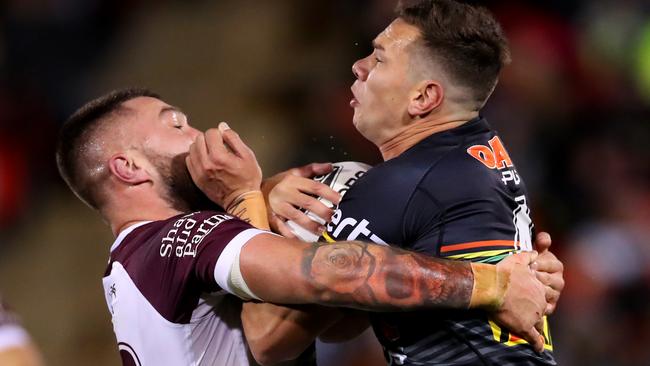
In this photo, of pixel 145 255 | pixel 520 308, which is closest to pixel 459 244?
pixel 520 308

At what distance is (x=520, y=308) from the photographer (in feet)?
10.9

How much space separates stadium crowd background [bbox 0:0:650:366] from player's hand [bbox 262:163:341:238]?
3370 millimetres

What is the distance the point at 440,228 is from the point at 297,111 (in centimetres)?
558

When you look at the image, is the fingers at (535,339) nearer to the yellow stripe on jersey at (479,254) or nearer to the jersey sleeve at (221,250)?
the yellow stripe on jersey at (479,254)

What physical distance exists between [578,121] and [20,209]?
4801 millimetres

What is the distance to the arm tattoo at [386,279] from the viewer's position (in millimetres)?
3225

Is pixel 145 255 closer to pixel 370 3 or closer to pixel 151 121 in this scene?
pixel 151 121

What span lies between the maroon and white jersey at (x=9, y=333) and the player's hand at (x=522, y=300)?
1503mm

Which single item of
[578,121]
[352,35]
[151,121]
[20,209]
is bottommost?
[20,209]

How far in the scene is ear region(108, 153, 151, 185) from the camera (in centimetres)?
399

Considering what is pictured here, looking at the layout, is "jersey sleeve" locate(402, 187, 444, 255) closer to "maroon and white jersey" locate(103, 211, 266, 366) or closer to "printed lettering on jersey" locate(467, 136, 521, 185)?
"printed lettering on jersey" locate(467, 136, 521, 185)

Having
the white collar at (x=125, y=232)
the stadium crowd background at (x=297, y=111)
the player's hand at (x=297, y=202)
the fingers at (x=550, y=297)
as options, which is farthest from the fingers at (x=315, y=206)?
the stadium crowd background at (x=297, y=111)

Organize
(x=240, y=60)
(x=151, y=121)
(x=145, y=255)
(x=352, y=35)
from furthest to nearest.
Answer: (x=240, y=60) → (x=352, y=35) → (x=151, y=121) → (x=145, y=255)

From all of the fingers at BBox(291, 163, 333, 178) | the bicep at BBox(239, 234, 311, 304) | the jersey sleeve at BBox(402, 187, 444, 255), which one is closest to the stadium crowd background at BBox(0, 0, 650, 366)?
the fingers at BBox(291, 163, 333, 178)
